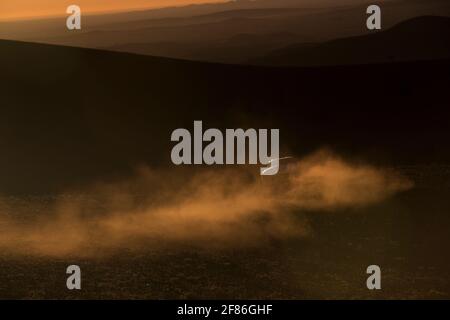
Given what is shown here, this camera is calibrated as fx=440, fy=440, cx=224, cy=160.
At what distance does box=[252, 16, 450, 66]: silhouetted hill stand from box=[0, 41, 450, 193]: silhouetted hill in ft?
0.20

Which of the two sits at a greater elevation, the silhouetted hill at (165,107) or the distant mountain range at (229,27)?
the distant mountain range at (229,27)

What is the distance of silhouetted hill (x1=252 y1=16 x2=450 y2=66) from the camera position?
271 centimetres

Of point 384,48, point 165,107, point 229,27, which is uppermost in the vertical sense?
point 229,27

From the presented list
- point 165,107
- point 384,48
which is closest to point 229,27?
point 165,107

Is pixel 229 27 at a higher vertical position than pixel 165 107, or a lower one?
higher

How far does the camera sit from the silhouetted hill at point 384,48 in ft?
8.90

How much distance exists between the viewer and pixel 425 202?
104 inches

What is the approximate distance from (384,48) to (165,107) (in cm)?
142

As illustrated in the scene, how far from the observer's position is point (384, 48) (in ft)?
9.00

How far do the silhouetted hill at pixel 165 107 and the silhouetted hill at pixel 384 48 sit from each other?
62 millimetres

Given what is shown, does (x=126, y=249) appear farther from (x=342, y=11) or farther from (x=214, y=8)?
(x=342, y=11)

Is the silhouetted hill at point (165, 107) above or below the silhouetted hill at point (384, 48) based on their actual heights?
below

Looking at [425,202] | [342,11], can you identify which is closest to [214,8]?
[342,11]

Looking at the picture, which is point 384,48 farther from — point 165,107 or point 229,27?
point 165,107
